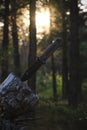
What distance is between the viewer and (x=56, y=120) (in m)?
18.2

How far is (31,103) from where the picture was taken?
47.4 ft

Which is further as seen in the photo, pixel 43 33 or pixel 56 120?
pixel 43 33

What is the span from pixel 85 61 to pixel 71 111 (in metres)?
18.4

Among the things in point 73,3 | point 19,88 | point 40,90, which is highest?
point 73,3

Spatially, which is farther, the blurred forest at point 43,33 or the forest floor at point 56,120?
the blurred forest at point 43,33

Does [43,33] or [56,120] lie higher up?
[43,33]

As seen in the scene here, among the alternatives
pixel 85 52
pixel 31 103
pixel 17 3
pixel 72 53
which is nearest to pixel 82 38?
pixel 85 52

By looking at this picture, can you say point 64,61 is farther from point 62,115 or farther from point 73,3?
point 62,115

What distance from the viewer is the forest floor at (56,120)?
15605 mm

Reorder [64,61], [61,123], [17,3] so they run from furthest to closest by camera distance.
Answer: [64,61] < [17,3] < [61,123]

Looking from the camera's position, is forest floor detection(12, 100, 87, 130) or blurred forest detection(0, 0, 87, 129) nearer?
forest floor detection(12, 100, 87, 130)

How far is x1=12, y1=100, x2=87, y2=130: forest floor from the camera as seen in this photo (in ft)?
51.2

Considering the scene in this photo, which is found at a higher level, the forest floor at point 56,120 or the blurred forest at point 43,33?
the blurred forest at point 43,33

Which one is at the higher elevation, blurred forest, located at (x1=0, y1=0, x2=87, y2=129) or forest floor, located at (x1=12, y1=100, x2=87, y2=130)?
blurred forest, located at (x1=0, y1=0, x2=87, y2=129)
